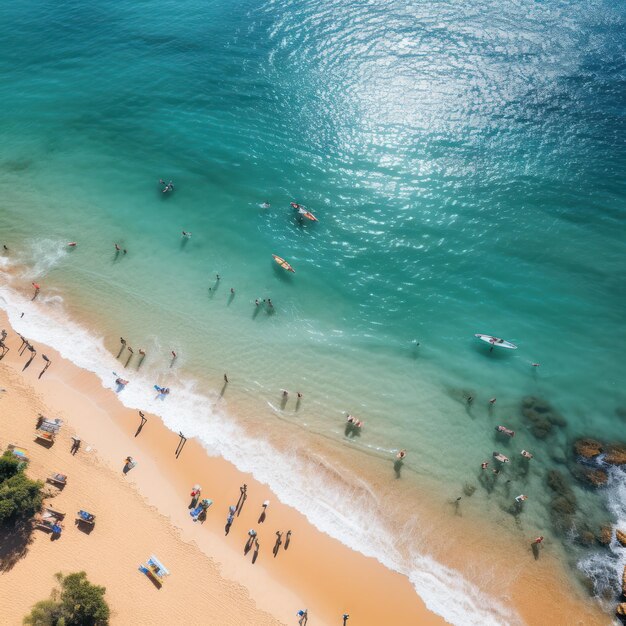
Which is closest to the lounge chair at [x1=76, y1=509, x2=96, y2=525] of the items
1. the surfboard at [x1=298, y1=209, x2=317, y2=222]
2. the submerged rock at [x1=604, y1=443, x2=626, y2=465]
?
the surfboard at [x1=298, y1=209, x2=317, y2=222]

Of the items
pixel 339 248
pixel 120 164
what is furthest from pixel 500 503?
pixel 120 164

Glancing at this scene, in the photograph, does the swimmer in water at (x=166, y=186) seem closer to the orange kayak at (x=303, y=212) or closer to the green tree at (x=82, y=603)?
the orange kayak at (x=303, y=212)

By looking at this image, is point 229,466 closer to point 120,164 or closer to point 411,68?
point 120,164

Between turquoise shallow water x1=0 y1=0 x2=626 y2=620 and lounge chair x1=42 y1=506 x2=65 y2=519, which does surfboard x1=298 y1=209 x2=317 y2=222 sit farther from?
lounge chair x1=42 y1=506 x2=65 y2=519

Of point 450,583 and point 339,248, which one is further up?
point 339,248

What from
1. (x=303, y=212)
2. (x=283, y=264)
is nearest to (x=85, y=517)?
(x=283, y=264)

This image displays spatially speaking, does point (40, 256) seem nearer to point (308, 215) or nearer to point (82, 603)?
point (308, 215)
